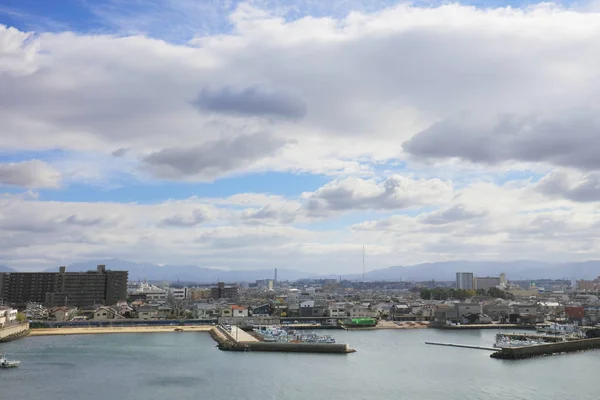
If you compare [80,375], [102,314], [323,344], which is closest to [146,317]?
[102,314]

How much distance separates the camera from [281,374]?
14539 millimetres

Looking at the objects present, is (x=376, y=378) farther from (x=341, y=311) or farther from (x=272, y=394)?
(x=341, y=311)

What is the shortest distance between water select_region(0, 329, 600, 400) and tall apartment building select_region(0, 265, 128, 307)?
656 inches

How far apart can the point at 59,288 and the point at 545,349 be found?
30.0m

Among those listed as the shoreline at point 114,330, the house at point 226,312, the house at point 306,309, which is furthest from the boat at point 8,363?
the house at point 306,309

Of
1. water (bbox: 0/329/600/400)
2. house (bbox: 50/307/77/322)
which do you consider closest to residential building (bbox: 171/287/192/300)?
house (bbox: 50/307/77/322)

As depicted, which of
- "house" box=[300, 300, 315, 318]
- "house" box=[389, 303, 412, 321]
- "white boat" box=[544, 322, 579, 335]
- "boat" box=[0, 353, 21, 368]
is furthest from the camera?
"house" box=[389, 303, 412, 321]

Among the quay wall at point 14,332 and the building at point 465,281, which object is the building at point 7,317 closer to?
the quay wall at point 14,332

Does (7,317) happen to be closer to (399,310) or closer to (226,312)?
(226,312)

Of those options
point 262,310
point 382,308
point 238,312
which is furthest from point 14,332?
point 382,308

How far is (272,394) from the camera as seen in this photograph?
485 inches

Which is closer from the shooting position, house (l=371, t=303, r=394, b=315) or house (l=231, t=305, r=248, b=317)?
house (l=231, t=305, r=248, b=317)

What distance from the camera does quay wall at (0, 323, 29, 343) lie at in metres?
21.1

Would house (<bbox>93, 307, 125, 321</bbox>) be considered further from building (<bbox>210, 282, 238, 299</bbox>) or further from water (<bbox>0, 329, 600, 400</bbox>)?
building (<bbox>210, 282, 238, 299</bbox>)
